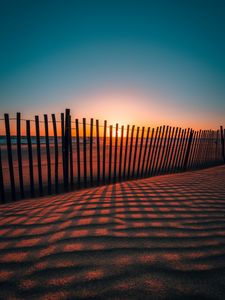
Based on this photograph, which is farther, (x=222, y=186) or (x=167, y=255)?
(x=222, y=186)

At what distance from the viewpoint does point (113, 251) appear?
1.58 m

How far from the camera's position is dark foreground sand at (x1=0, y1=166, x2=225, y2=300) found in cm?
119

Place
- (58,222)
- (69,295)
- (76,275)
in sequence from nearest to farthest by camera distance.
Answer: (69,295)
(76,275)
(58,222)

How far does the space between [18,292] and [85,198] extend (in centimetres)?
206

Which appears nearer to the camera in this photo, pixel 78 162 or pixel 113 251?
pixel 113 251

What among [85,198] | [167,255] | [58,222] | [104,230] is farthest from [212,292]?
[85,198]

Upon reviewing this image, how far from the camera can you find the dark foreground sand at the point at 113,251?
3.92ft

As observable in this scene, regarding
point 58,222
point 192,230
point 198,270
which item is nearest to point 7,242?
point 58,222

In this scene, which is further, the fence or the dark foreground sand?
the fence

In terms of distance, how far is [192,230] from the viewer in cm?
200

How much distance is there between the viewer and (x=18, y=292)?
1179mm

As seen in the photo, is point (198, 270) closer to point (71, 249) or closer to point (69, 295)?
point (69, 295)

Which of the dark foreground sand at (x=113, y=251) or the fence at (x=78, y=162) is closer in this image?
the dark foreground sand at (x=113, y=251)

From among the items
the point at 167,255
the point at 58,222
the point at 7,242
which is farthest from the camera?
the point at 58,222
